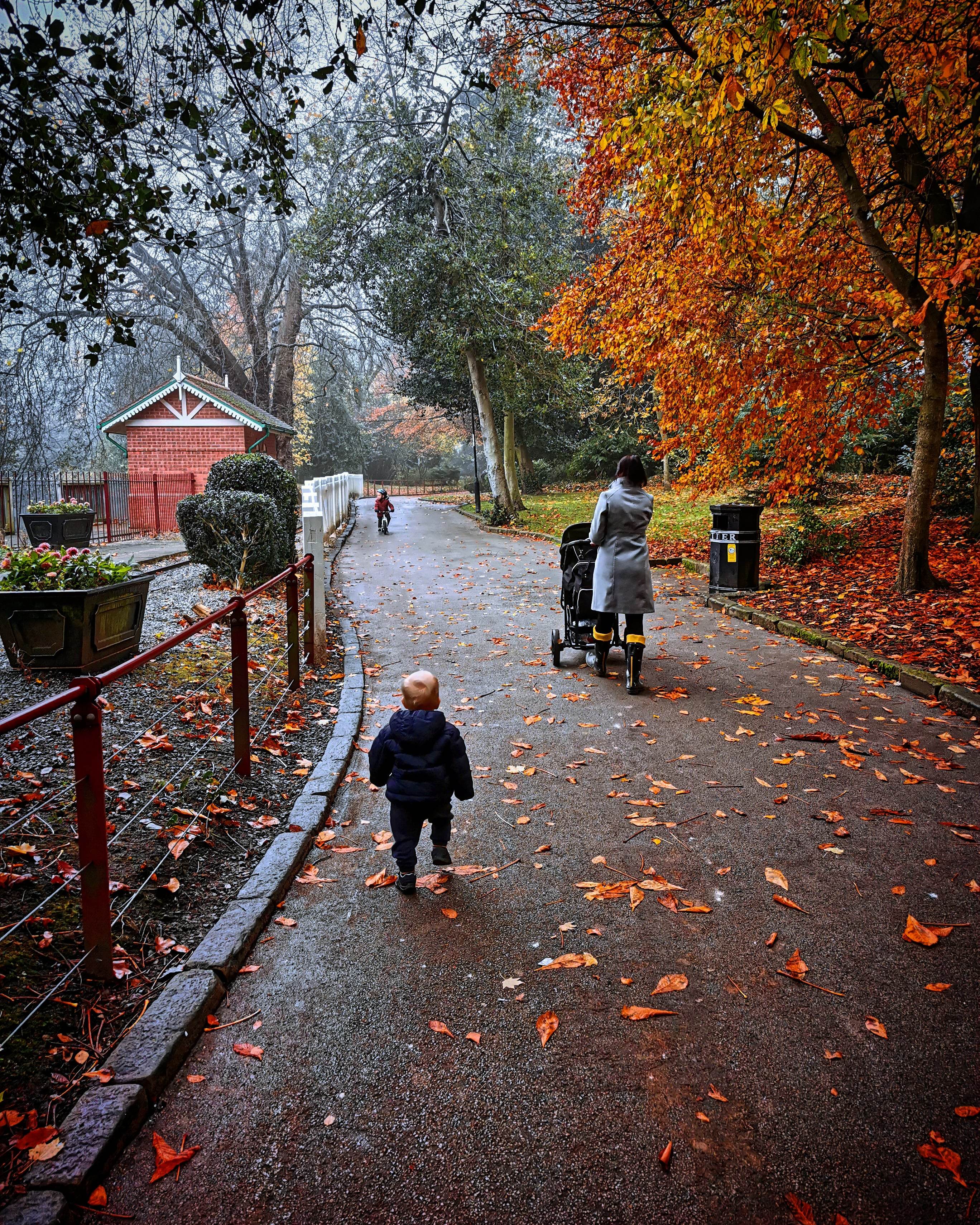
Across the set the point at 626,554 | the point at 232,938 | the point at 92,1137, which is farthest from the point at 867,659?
the point at 92,1137

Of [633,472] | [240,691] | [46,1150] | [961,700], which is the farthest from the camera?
[633,472]

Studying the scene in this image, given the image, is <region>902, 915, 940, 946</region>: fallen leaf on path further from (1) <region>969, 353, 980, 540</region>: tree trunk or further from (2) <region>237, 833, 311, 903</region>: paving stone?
(1) <region>969, 353, 980, 540</region>: tree trunk

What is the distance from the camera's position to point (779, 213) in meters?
10.9

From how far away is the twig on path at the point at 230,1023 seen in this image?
9.25ft

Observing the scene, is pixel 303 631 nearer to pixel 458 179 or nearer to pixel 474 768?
pixel 474 768

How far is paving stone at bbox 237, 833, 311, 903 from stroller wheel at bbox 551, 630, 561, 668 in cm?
397

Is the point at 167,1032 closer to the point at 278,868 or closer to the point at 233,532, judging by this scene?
the point at 278,868

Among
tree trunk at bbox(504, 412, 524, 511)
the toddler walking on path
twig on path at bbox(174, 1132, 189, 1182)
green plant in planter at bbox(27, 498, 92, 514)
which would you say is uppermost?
tree trunk at bbox(504, 412, 524, 511)

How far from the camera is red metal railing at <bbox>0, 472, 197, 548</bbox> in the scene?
20109 millimetres

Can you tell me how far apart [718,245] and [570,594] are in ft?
19.7

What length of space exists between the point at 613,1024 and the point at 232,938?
1.64 meters

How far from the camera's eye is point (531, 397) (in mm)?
26344

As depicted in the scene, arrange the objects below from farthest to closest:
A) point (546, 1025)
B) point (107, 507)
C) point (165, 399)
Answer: point (165, 399) → point (107, 507) → point (546, 1025)

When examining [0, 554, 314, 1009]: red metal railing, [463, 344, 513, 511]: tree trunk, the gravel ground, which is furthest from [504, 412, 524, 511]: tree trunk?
[0, 554, 314, 1009]: red metal railing
